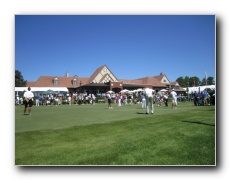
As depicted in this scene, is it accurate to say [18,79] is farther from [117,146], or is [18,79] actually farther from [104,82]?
[104,82]

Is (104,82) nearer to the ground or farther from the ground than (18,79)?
farther from the ground

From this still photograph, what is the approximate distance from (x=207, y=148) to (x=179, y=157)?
2.23 feet

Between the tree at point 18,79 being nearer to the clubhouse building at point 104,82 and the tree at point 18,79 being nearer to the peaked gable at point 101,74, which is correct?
the clubhouse building at point 104,82

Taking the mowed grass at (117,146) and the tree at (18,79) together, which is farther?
the tree at (18,79)

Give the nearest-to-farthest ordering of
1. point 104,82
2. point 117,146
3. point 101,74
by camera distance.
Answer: point 117,146
point 101,74
point 104,82

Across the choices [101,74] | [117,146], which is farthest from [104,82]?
[117,146]

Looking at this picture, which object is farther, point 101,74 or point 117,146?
point 101,74

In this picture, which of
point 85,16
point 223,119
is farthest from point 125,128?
point 85,16

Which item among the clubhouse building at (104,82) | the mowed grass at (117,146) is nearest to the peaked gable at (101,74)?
the clubhouse building at (104,82)

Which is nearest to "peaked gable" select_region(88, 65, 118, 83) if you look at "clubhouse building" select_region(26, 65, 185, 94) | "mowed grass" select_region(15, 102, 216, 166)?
"clubhouse building" select_region(26, 65, 185, 94)

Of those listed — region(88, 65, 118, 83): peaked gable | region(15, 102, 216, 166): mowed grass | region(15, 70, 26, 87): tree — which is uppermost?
region(88, 65, 118, 83): peaked gable

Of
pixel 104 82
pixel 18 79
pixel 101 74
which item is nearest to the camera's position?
pixel 18 79

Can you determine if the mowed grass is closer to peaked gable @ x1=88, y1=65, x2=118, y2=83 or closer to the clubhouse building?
the clubhouse building

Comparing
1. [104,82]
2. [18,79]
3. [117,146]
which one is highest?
[104,82]
